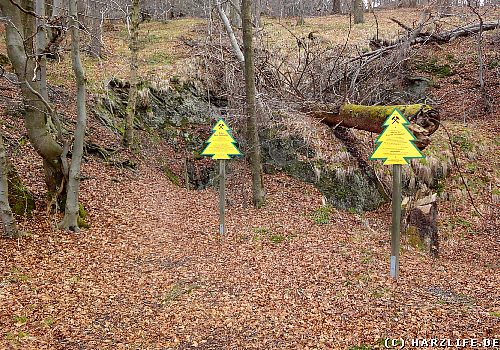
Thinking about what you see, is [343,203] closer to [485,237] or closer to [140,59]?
[485,237]

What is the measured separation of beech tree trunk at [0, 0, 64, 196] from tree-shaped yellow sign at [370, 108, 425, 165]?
19.5 feet

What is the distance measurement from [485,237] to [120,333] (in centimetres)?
971

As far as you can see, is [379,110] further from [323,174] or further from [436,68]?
[436,68]

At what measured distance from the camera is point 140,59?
16.3m

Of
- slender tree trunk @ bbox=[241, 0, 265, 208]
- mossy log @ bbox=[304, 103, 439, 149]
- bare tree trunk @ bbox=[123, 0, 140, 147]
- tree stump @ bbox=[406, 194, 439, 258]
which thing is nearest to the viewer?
mossy log @ bbox=[304, 103, 439, 149]

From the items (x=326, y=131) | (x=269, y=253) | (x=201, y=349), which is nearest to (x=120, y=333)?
(x=201, y=349)

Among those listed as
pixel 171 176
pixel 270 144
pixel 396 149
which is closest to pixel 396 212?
pixel 396 149

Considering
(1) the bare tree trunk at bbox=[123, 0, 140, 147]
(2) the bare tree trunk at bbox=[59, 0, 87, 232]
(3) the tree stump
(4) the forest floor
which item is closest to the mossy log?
(3) the tree stump

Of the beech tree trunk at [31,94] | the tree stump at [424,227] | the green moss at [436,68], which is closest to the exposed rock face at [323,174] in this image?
the tree stump at [424,227]

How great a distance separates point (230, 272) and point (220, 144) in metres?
2.96

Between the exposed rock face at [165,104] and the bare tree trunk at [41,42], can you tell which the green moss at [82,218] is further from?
the exposed rock face at [165,104]

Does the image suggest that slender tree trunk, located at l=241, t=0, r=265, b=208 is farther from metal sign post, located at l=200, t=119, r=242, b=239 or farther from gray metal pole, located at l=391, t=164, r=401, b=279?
gray metal pole, located at l=391, t=164, r=401, b=279

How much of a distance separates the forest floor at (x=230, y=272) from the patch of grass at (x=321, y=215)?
0.17 ft

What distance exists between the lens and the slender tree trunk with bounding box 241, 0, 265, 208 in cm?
925
